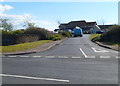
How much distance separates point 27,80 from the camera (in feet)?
23.2

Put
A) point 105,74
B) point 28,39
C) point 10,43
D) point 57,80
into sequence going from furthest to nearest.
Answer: point 28,39
point 10,43
point 105,74
point 57,80

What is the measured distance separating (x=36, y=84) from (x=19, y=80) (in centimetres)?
93

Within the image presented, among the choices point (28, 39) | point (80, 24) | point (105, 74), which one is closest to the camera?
point (105, 74)

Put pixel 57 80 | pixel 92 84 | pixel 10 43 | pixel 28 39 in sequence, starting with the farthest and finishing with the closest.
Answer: pixel 28 39
pixel 10 43
pixel 57 80
pixel 92 84

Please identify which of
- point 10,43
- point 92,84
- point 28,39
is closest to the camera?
point 92,84

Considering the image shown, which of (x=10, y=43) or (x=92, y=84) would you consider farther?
(x=10, y=43)

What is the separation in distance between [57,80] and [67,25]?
114 metres

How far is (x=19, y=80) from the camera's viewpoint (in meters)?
7.07

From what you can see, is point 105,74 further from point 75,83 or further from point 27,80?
point 27,80

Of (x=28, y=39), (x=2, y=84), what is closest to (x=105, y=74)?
(x=2, y=84)

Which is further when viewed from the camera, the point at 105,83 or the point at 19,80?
the point at 19,80

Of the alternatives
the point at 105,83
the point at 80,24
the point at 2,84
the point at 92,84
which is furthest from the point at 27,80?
the point at 80,24

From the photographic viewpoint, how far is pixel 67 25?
395 ft

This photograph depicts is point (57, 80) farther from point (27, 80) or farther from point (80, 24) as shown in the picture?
point (80, 24)
